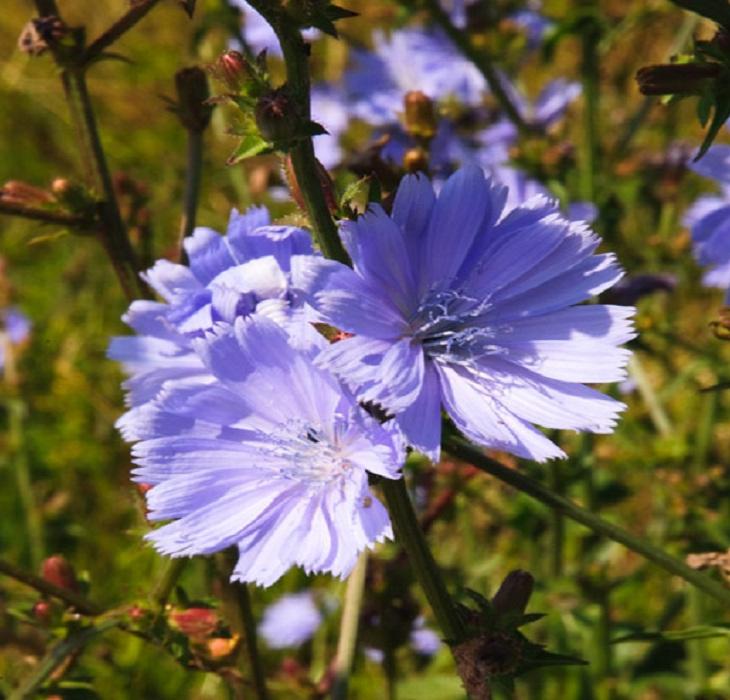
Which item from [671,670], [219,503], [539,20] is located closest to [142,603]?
[219,503]

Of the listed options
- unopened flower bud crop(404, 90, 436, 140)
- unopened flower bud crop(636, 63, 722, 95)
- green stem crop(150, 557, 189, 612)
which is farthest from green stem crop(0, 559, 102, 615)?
unopened flower bud crop(636, 63, 722, 95)

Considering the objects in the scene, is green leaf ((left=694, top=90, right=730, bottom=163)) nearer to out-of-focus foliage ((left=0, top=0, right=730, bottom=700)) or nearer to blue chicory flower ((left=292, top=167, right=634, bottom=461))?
blue chicory flower ((left=292, top=167, right=634, bottom=461))

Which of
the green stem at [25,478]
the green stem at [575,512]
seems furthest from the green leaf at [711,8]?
the green stem at [25,478]

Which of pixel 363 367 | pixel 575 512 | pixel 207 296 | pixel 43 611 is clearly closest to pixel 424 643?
pixel 43 611

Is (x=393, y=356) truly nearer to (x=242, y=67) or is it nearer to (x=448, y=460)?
(x=242, y=67)

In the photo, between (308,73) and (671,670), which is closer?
(308,73)

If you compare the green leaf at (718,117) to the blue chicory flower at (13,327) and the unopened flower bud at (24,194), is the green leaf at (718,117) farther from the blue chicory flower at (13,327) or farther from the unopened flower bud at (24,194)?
the blue chicory flower at (13,327)
